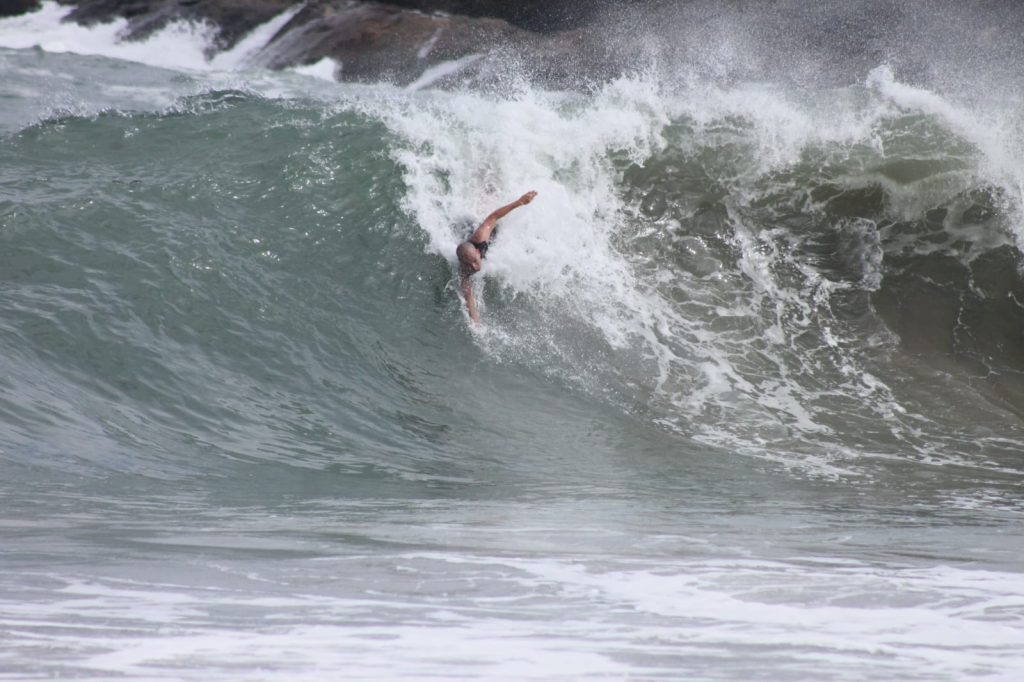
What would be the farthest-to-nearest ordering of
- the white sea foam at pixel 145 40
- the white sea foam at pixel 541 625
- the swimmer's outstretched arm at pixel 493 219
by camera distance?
the white sea foam at pixel 145 40, the swimmer's outstretched arm at pixel 493 219, the white sea foam at pixel 541 625

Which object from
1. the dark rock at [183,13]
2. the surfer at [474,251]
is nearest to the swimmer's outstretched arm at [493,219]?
the surfer at [474,251]

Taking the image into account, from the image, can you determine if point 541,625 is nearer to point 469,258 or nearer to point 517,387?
point 517,387

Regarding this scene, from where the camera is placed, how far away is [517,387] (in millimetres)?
6812

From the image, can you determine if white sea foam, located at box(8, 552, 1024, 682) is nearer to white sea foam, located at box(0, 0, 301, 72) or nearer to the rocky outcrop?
the rocky outcrop

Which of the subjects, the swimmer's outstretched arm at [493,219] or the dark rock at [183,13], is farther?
the dark rock at [183,13]

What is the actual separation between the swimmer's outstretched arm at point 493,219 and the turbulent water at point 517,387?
204mm

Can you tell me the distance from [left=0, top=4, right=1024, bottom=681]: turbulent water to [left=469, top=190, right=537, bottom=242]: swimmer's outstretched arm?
20 centimetres

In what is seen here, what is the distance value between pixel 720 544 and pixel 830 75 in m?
15.2

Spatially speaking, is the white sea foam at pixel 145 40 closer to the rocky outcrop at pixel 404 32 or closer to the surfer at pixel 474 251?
the rocky outcrop at pixel 404 32

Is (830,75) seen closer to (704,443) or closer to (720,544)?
(704,443)

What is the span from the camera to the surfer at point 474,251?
24.7 ft

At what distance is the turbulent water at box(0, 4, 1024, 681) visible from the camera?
242cm

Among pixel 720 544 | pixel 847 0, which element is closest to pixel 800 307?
pixel 720 544

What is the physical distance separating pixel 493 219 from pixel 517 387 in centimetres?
174
